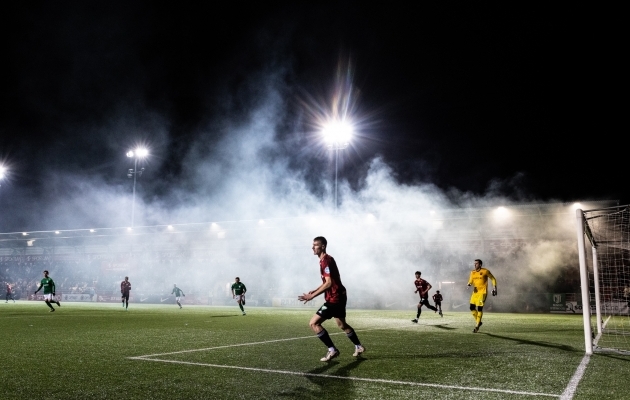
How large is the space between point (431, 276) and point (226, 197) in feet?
60.6

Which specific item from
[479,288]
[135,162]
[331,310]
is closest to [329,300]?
[331,310]

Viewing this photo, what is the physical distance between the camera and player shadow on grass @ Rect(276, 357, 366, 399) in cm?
527

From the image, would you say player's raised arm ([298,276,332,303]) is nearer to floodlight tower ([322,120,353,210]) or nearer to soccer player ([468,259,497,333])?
soccer player ([468,259,497,333])

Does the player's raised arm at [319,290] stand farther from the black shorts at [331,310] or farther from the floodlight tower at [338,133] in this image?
the floodlight tower at [338,133]

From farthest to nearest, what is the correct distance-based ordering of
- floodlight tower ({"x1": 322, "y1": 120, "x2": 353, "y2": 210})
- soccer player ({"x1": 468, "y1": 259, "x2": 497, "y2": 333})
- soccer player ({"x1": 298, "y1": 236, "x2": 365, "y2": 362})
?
1. floodlight tower ({"x1": 322, "y1": 120, "x2": 353, "y2": 210})
2. soccer player ({"x1": 468, "y1": 259, "x2": 497, "y2": 333})
3. soccer player ({"x1": 298, "y1": 236, "x2": 365, "y2": 362})

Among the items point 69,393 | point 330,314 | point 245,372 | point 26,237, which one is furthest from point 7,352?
point 26,237

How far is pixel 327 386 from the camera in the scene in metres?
5.73

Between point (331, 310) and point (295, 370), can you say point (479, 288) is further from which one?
point (295, 370)

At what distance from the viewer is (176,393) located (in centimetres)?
537

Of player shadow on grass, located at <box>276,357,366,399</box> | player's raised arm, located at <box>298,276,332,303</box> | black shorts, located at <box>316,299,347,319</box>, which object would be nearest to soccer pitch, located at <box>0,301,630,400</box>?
player shadow on grass, located at <box>276,357,366,399</box>

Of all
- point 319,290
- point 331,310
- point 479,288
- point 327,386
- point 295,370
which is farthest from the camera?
point 479,288

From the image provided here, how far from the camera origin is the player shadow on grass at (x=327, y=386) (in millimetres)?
5266

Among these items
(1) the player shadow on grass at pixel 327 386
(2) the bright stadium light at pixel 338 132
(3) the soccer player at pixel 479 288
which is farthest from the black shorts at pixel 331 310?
(2) the bright stadium light at pixel 338 132

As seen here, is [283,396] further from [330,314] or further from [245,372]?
[330,314]
